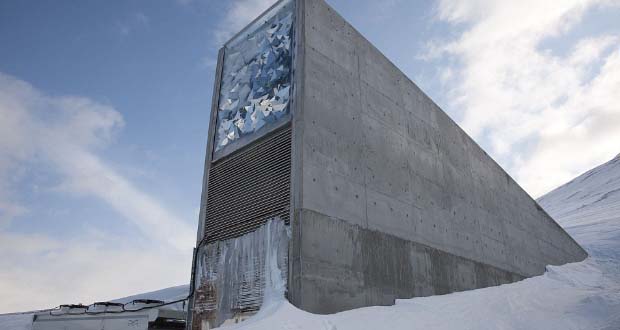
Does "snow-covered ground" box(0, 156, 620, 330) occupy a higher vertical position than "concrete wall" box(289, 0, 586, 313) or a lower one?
lower

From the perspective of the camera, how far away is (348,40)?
11.3 meters

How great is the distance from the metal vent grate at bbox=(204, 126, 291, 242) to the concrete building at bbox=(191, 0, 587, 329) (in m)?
0.03

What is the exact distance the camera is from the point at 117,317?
10.7 meters

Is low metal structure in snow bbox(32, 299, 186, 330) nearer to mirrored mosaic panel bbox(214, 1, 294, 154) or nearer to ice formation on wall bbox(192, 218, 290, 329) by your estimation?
ice formation on wall bbox(192, 218, 290, 329)

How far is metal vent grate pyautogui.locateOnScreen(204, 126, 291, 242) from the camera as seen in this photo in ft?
29.3

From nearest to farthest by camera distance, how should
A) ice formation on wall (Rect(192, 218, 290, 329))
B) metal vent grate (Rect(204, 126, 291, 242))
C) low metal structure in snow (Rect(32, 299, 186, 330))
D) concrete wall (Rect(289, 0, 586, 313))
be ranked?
1. ice formation on wall (Rect(192, 218, 290, 329))
2. concrete wall (Rect(289, 0, 586, 313))
3. metal vent grate (Rect(204, 126, 291, 242))
4. low metal structure in snow (Rect(32, 299, 186, 330))

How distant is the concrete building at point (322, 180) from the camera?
8516mm

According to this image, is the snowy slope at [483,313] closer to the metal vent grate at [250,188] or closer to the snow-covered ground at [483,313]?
the snow-covered ground at [483,313]

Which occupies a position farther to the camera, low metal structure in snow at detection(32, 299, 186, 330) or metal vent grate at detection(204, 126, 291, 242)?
low metal structure in snow at detection(32, 299, 186, 330)

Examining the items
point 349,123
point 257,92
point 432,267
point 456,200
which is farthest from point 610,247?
point 257,92

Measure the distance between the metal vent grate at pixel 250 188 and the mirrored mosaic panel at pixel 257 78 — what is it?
559 millimetres

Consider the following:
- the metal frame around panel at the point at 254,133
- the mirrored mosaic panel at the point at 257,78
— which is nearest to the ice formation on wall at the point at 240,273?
the metal frame around panel at the point at 254,133

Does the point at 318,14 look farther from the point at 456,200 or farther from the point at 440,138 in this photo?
the point at 456,200

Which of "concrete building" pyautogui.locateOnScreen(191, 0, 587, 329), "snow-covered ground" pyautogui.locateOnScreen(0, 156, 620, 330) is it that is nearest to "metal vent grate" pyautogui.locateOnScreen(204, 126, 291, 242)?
Answer: "concrete building" pyautogui.locateOnScreen(191, 0, 587, 329)
